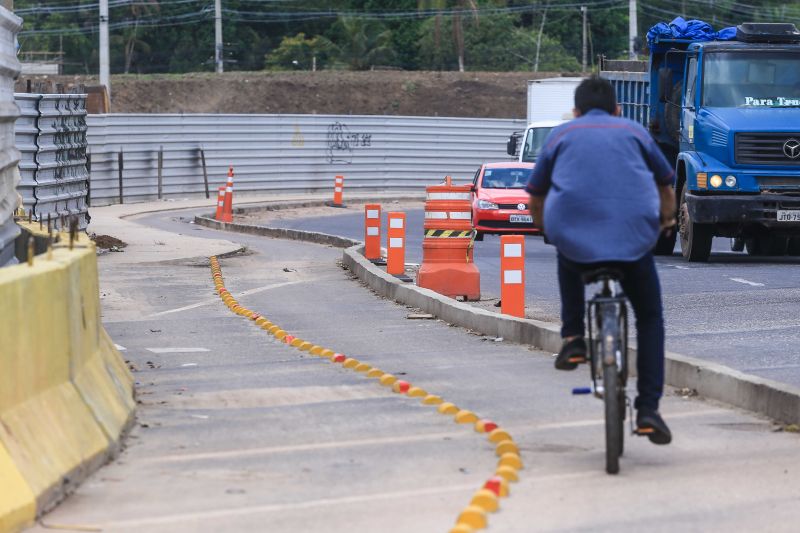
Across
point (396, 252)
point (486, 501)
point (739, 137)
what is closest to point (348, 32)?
point (739, 137)

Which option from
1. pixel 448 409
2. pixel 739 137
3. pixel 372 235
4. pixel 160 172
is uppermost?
pixel 739 137

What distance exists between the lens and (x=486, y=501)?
632 cm

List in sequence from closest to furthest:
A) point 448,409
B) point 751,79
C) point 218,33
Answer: point 448,409, point 751,79, point 218,33

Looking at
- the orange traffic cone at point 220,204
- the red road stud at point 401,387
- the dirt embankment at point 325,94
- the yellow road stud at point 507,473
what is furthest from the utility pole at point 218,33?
the yellow road stud at point 507,473

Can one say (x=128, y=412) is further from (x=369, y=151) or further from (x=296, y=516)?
(x=369, y=151)

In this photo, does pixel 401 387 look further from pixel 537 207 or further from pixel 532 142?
pixel 532 142

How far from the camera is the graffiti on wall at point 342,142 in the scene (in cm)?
5528

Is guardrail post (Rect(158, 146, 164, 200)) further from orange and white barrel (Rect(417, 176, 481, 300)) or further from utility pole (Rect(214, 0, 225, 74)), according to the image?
orange and white barrel (Rect(417, 176, 481, 300))

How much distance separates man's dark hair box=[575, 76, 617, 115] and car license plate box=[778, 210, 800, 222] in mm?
14568

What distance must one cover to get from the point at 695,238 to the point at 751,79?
2.27 metres

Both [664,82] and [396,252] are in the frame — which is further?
[664,82]

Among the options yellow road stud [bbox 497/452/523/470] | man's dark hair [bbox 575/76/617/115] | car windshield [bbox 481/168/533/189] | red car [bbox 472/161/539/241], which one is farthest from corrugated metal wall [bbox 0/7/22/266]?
car windshield [bbox 481/168/533/189]

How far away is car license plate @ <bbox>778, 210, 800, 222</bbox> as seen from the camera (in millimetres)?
21500

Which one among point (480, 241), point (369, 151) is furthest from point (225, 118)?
point (480, 241)
